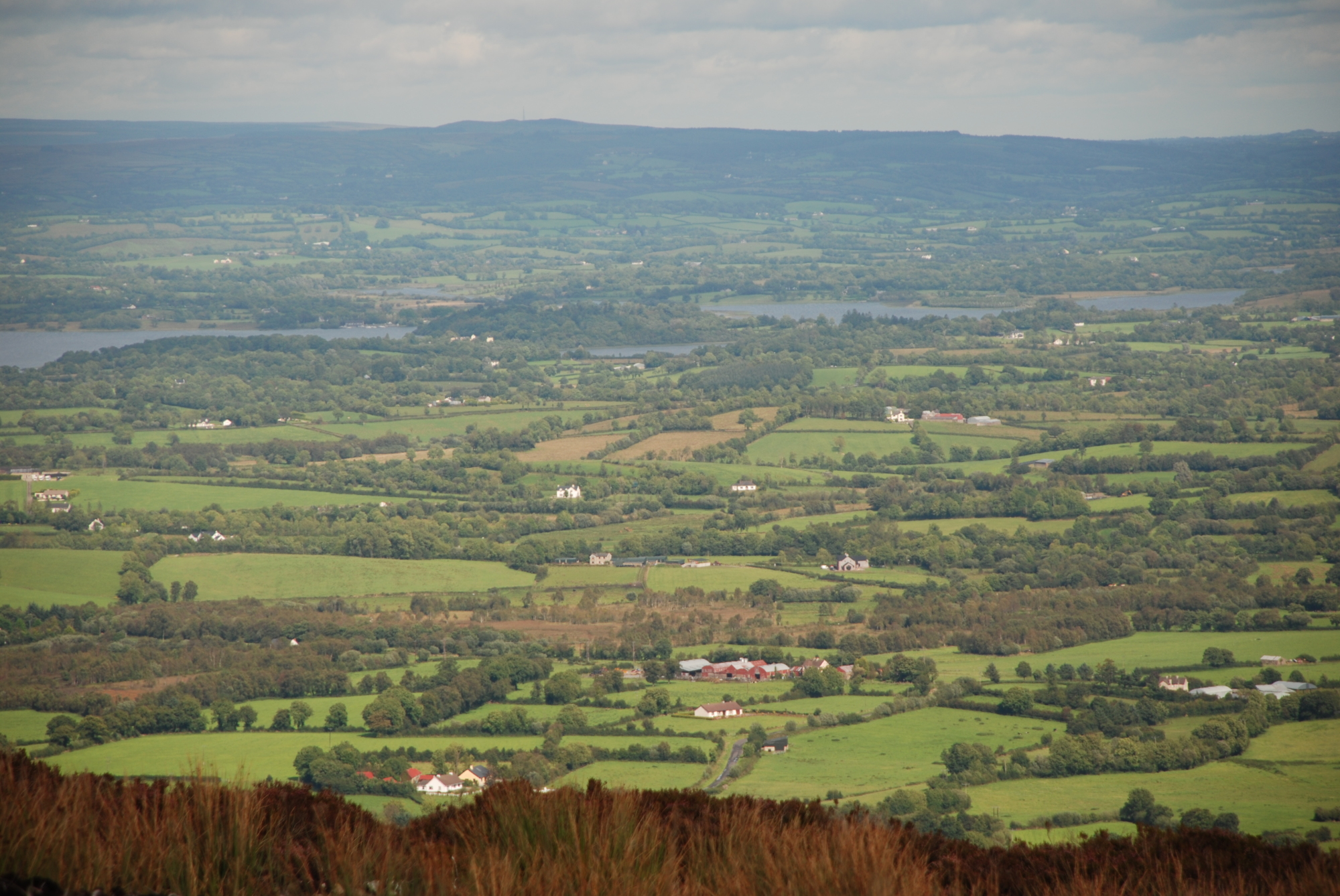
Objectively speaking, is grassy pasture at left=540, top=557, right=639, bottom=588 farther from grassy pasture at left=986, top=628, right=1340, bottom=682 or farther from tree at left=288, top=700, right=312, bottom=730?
tree at left=288, top=700, right=312, bottom=730

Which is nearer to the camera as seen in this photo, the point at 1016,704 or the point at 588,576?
the point at 1016,704

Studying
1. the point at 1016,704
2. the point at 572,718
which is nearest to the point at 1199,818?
the point at 1016,704

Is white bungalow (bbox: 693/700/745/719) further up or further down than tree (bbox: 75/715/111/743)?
further down

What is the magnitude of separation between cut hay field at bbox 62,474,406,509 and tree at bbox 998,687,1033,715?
23.1 metres

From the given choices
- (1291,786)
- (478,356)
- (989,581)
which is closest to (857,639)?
(989,581)

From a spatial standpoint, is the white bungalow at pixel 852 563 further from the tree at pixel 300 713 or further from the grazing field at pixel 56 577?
the grazing field at pixel 56 577

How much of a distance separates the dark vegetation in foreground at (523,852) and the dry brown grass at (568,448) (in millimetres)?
38745

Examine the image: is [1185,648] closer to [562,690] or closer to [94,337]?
[562,690]

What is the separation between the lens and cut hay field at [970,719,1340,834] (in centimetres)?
1625

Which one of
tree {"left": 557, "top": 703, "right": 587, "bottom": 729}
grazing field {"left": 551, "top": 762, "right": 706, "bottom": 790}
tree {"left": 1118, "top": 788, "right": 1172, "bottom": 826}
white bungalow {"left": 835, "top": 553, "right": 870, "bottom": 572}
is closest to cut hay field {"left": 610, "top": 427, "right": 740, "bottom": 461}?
white bungalow {"left": 835, "top": 553, "right": 870, "bottom": 572}

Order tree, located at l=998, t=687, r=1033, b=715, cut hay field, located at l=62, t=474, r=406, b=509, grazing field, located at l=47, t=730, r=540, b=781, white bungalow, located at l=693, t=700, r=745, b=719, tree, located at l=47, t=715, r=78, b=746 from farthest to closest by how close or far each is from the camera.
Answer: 1. cut hay field, located at l=62, t=474, r=406, b=509
2. tree, located at l=998, t=687, r=1033, b=715
3. white bungalow, located at l=693, t=700, r=745, b=719
4. tree, located at l=47, t=715, r=78, b=746
5. grazing field, located at l=47, t=730, r=540, b=781

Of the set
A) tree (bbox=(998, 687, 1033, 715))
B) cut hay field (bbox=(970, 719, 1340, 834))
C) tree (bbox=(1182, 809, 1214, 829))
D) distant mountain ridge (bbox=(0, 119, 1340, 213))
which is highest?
distant mountain ridge (bbox=(0, 119, 1340, 213))

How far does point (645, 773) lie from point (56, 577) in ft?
63.1

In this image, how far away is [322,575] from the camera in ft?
104
